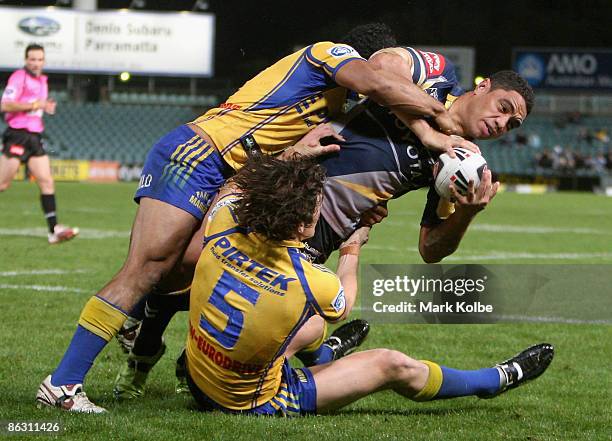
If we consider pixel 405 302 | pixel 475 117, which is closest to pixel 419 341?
pixel 405 302

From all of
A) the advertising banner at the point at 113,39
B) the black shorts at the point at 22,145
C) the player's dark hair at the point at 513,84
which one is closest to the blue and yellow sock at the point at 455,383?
the player's dark hair at the point at 513,84

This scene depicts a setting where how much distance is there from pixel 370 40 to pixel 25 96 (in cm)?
841

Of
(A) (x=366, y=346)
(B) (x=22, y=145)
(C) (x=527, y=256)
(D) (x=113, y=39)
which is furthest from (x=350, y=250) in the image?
(D) (x=113, y=39)

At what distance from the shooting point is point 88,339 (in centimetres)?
450

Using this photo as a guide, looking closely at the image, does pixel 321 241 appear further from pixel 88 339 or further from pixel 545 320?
pixel 545 320

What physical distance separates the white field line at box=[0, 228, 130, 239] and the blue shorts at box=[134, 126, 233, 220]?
8279 mm

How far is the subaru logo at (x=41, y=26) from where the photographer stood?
32719mm

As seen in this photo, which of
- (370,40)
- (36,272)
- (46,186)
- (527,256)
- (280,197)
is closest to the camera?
(280,197)

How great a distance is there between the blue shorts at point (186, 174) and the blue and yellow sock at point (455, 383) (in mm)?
1258

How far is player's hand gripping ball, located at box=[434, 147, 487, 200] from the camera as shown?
4.46 metres

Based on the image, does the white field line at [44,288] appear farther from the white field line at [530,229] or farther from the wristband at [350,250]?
the white field line at [530,229]

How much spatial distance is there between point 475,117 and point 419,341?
7.97 feet

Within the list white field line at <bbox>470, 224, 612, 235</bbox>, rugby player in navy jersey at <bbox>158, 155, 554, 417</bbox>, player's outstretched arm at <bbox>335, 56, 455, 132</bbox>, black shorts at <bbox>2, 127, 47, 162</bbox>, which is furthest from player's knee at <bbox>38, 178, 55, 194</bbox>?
player's outstretched arm at <bbox>335, 56, 455, 132</bbox>

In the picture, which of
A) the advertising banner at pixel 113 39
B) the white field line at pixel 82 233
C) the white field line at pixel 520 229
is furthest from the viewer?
the advertising banner at pixel 113 39
